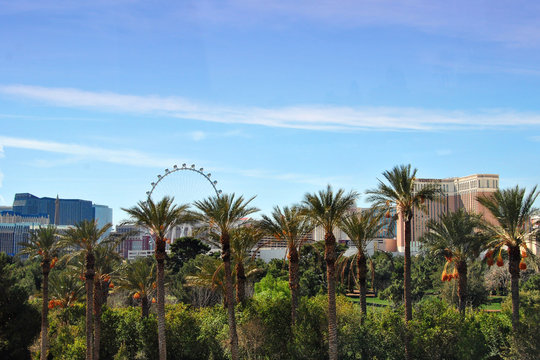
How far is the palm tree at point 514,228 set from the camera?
3216 centimetres

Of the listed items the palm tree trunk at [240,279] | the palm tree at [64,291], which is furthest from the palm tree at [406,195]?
the palm tree at [64,291]

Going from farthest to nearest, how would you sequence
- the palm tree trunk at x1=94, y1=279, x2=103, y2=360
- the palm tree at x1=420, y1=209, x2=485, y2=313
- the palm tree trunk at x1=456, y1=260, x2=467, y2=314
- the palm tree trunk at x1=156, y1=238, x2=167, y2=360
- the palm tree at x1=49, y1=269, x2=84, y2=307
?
the palm tree at x1=49, y1=269, x2=84, y2=307 → the palm tree trunk at x1=94, y1=279, x2=103, y2=360 → the palm tree trunk at x1=456, y1=260, x2=467, y2=314 → the palm tree at x1=420, y1=209, x2=485, y2=313 → the palm tree trunk at x1=156, y1=238, x2=167, y2=360

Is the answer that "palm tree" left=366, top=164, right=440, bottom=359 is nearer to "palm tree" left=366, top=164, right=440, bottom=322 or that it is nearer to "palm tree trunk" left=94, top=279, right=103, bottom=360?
"palm tree" left=366, top=164, right=440, bottom=322

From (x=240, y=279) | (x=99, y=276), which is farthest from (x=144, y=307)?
(x=240, y=279)

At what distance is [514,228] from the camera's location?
3234 cm

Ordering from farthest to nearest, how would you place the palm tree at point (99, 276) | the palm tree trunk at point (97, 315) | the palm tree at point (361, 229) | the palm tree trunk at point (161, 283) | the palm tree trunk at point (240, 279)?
the palm tree trunk at point (97, 315) < the palm tree at point (99, 276) < the palm tree trunk at point (240, 279) < the palm tree at point (361, 229) < the palm tree trunk at point (161, 283)

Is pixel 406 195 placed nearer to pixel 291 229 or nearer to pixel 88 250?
pixel 291 229

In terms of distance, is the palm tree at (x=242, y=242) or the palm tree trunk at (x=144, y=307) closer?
the palm tree at (x=242, y=242)

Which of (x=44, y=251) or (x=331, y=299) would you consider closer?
(x=331, y=299)

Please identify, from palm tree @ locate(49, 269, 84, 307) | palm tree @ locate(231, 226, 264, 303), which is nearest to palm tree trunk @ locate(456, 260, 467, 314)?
palm tree @ locate(231, 226, 264, 303)

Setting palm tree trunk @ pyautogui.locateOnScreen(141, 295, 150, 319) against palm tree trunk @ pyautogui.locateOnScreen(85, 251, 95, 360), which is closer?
palm tree trunk @ pyautogui.locateOnScreen(85, 251, 95, 360)

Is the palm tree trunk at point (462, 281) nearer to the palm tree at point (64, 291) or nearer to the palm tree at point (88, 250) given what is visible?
the palm tree at point (88, 250)

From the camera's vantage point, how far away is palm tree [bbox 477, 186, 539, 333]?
32.2 meters

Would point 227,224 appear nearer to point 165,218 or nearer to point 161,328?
point 165,218
